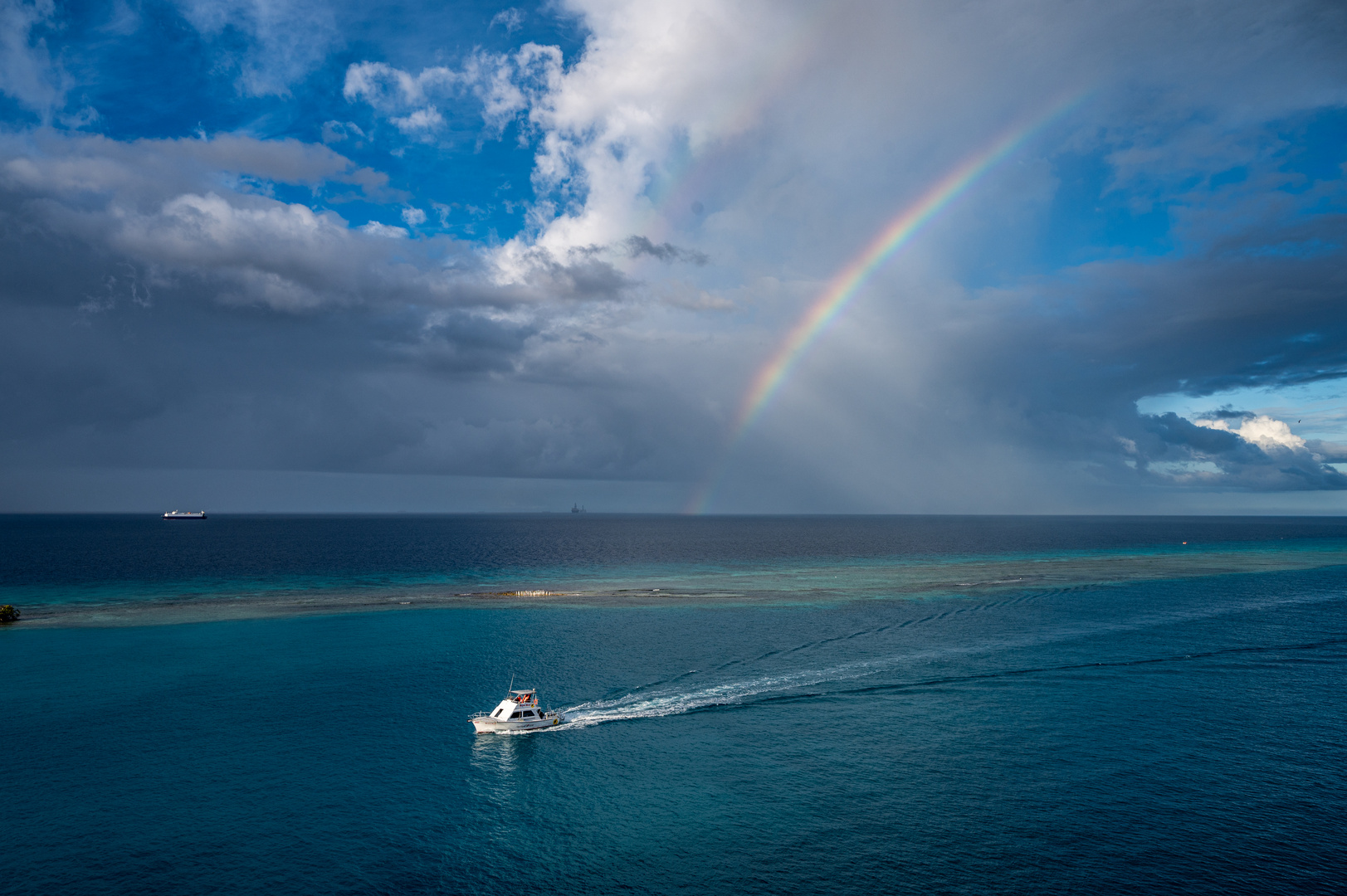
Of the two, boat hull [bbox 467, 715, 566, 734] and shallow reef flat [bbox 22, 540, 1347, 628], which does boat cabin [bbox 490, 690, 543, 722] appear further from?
shallow reef flat [bbox 22, 540, 1347, 628]

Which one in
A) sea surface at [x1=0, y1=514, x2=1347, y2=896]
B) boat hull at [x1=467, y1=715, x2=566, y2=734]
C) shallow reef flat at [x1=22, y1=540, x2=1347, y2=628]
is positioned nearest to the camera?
sea surface at [x1=0, y1=514, x2=1347, y2=896]

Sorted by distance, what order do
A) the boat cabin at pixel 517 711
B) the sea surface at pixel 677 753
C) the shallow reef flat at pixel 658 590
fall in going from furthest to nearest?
the shallow reef flat at pixel 658 590 < the boat cabin at pixel 517 711 < the sea surface at pixel 677 753

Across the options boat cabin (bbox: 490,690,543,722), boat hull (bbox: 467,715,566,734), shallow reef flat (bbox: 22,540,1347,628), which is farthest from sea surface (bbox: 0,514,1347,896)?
shallow reef flat (bbox: 22,540,1347,628)

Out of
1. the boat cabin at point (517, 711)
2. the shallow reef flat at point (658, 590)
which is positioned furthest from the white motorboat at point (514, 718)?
the shallow reef flat at point (658, 590)

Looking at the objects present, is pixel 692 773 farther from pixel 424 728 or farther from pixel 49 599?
pixel 49 599

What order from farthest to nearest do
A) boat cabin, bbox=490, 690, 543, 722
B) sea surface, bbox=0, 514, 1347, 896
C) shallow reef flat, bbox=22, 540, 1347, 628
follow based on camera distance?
shallow reef flat, bbox=22, 540, 1347, 628 < boat cabin, bbox=490, 690, 543, 722 < sea surface, bbox=0, 514, 1347, 896

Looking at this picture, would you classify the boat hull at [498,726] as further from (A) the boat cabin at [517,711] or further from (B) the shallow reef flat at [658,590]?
(B) the shallow reef flat at [658,590]

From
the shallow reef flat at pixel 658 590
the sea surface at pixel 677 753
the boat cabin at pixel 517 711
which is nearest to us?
the sea surface at pixel 677 753
